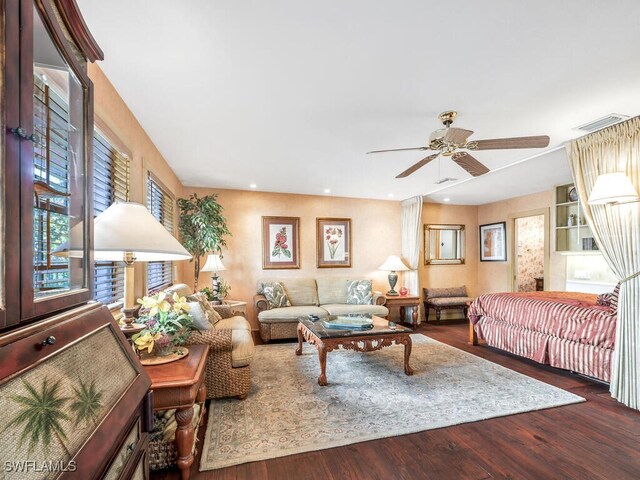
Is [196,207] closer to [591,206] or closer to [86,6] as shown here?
[86,6]

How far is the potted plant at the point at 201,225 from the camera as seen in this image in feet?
14.2

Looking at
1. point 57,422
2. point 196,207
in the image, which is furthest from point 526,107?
point 196,207

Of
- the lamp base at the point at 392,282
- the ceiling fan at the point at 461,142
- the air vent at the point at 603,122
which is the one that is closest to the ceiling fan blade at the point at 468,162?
the ceiling fan at the point at 461,142

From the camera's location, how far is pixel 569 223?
4953 millimetres

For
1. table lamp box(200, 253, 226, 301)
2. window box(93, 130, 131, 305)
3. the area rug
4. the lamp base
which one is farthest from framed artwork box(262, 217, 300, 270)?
window box(93, 130, 131, 305)

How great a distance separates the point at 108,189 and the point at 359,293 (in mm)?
3973

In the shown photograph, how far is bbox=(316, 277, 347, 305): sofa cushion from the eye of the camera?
541 centimetres

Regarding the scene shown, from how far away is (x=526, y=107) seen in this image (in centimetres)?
238

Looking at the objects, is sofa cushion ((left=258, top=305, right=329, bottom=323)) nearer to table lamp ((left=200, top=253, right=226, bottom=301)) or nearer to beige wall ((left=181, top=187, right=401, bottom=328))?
table lamp ((left=200, top=253, right=226, bottom=301))

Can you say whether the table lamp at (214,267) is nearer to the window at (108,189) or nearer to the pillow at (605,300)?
the window at (108,189)

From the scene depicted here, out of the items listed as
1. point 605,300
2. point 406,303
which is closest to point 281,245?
point 406,303

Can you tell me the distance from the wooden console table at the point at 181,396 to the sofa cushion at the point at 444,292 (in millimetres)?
5230

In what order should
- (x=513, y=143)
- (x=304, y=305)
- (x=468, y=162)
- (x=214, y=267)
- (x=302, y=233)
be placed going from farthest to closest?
(x=302, y=233) < (x=304, y=305) < (x=214, y=267) < (x=468, y=162) < (x=513, y=143)

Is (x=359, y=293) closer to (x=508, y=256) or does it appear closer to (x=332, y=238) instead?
(x=332, y=238)
